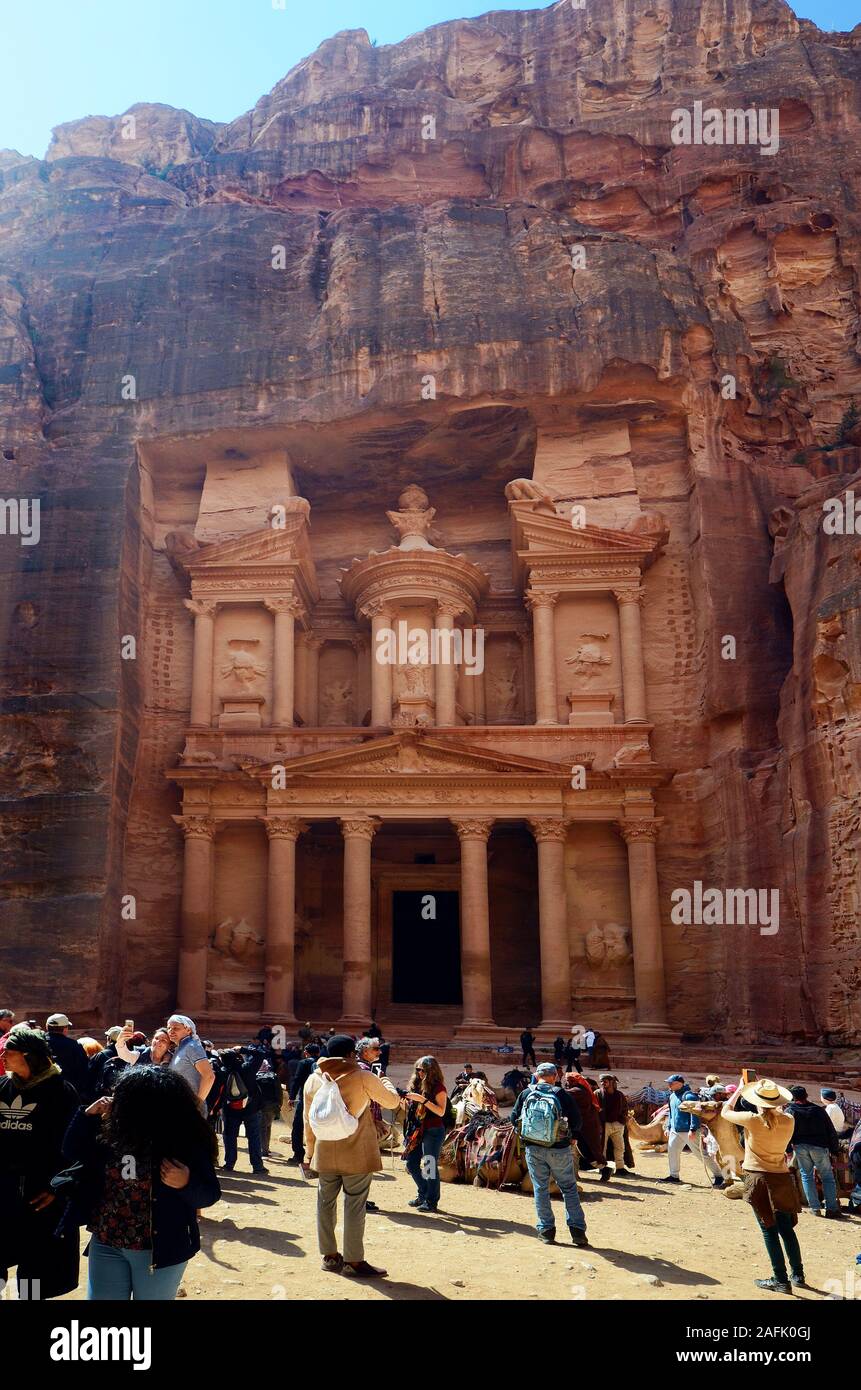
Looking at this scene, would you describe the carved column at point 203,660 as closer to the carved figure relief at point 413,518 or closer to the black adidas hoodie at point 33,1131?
the carved figure relief at point 413,518

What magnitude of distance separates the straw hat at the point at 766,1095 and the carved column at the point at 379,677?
2174cm

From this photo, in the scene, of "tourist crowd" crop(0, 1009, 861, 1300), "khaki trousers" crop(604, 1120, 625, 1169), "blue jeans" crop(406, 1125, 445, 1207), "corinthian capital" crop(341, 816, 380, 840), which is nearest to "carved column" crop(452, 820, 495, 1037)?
"corinthian capital" crop(341, 816, 380, 840)

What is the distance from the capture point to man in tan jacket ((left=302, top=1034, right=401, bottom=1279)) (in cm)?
794

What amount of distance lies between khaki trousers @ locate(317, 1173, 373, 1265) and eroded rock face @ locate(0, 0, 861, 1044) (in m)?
17.2

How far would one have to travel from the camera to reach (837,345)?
34.7 metres

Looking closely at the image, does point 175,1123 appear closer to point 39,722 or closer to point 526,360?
point 39,722

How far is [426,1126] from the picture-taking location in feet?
34.7

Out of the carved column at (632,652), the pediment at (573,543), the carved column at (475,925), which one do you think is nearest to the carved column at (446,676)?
the pediment at (573,543)

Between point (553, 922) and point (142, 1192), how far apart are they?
→ 23.6 m

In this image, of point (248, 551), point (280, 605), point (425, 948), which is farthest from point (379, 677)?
point (425, 948)

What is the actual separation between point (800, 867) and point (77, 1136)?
21.8 m

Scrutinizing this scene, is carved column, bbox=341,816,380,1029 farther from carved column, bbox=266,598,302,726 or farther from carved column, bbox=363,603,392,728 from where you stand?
carved column, bbox=266,598,302,726

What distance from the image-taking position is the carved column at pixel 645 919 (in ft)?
90.2
